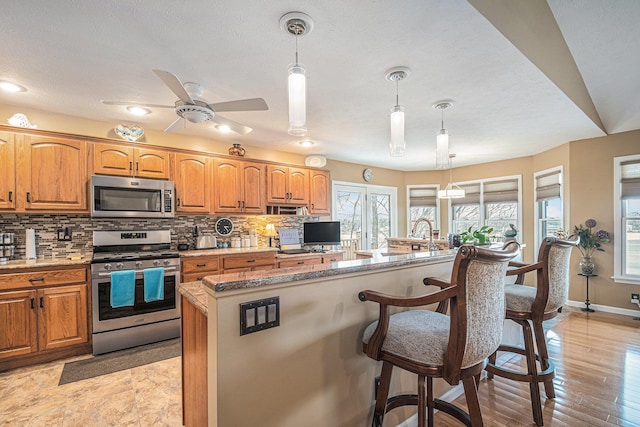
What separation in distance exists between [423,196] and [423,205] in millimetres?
211

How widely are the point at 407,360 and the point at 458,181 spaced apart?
239 inches

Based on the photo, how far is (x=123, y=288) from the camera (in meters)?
3.04

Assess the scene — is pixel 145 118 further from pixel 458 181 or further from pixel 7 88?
pixel 458 181

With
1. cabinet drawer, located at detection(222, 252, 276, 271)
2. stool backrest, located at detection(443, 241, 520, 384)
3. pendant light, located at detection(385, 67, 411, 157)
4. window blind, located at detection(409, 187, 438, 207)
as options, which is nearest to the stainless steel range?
cabinet drawer, located at detection(222, 252, 276, 271)

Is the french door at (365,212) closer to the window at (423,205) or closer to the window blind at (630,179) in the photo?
the window at (423,205)

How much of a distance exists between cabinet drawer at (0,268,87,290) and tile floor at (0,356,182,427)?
2.52 ft

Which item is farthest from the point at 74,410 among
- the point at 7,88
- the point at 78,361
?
the point at 7,88

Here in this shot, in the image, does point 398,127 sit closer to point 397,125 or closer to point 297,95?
point 397,125

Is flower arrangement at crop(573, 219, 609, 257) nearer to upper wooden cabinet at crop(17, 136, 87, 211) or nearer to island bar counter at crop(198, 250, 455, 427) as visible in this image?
island bar counter at crop(198, 250, 455, 427)

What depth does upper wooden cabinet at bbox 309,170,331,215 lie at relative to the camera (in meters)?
5.08

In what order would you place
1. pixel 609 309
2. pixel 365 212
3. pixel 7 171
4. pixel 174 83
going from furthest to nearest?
pixel 365 212 → pixel 609 309 → pixel 7 171 → pixel 174 83

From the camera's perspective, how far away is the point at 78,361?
2881 millimetres

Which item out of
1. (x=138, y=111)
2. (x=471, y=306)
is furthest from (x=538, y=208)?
(x=138, y=111)

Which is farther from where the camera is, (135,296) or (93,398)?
(135,296)
